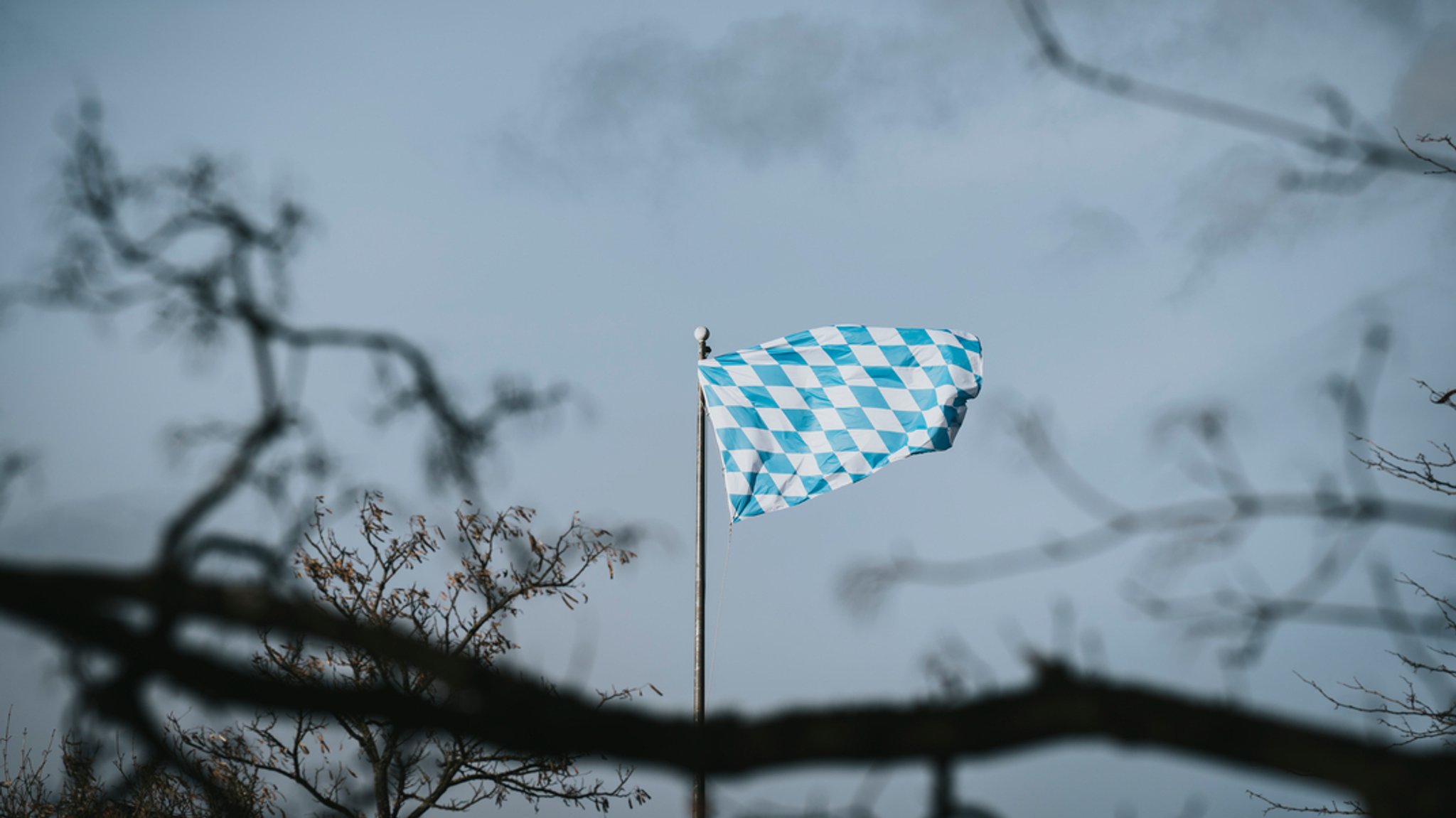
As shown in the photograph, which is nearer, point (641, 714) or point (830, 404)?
point (641, 714)

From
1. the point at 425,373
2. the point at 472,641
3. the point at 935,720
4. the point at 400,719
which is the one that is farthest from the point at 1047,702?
the point at 472,641

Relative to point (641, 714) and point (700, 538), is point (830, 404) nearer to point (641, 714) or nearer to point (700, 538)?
point (700, 538)

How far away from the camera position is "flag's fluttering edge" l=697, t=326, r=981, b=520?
9.19m

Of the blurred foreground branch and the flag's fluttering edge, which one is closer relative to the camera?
the blurred foreground branch

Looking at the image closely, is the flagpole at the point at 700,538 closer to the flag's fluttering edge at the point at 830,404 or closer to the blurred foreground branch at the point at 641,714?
the flag's fluttering edge at the point at 830,404

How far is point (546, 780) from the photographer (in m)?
12.8

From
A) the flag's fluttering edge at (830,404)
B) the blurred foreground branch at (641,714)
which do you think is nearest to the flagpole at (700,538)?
the flag's fluttering edge at (830,404)

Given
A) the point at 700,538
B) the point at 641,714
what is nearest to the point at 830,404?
the point at 700,538

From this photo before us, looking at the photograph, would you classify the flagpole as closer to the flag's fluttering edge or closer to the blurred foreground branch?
the flag's fluttering edge

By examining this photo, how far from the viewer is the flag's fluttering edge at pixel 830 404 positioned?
919 centimetres

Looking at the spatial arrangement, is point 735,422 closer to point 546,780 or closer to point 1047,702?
point 546,780

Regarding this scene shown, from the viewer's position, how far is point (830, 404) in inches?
375

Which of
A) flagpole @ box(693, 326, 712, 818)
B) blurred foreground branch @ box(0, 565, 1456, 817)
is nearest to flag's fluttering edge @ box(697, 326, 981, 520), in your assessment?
flagpole @ box(693, 326, 712, 818)

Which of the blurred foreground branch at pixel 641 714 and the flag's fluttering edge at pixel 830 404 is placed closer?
the blurred foreground branch at pixel 641 714
